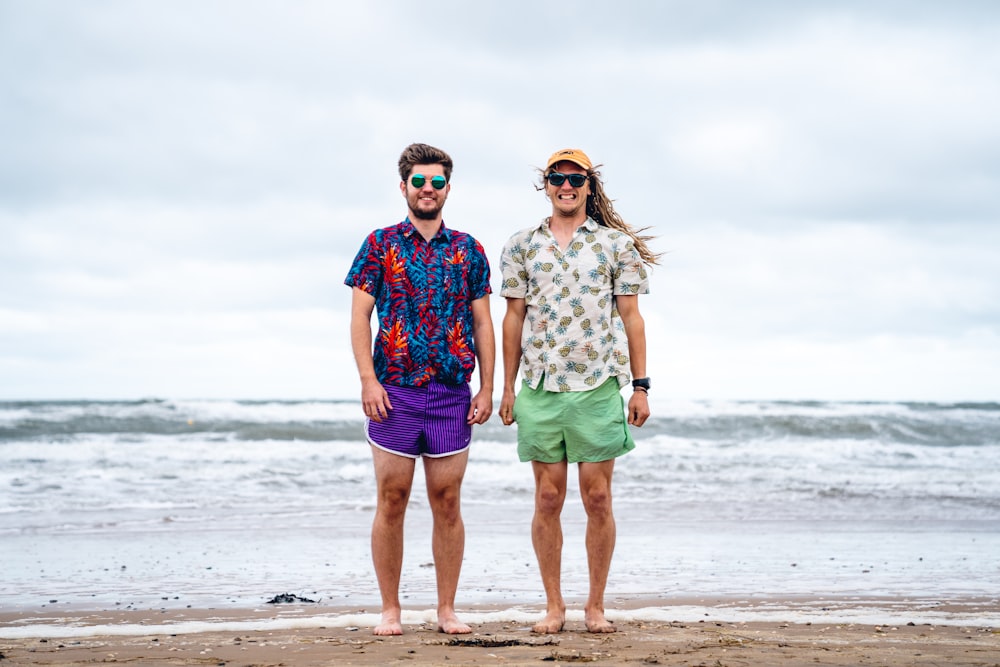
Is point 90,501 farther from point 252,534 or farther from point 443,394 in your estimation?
point 443,394

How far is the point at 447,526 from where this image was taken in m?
4.26

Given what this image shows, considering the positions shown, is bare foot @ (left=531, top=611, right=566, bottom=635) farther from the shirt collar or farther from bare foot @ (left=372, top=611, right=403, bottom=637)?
the shirt collar

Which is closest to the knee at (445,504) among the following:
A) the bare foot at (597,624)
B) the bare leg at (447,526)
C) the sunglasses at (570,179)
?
the bare leg at (447,526)

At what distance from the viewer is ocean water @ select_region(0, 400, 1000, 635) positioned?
5.62 m

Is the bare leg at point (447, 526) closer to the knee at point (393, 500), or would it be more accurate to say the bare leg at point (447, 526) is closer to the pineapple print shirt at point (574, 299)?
the knee at point (393, 500)

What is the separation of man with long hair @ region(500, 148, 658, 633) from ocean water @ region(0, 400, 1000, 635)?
0.91 meters

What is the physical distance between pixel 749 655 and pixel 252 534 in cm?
515

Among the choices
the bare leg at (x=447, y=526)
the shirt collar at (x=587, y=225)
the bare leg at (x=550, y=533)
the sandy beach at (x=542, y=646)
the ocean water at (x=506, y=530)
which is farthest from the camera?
the ocean water at (x=506, y=530)

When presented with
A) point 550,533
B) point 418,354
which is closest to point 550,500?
point 550,533

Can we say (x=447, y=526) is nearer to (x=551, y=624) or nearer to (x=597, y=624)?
(x=551, y=624)

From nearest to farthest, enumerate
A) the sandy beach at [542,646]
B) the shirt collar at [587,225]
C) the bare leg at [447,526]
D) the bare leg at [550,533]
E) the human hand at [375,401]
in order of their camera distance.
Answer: the sandy beach at [542,646]
the human hand at [375,401]
the bare leg at [447,526]
the bare leg at [550,533]
the shirt collar at [587,225]

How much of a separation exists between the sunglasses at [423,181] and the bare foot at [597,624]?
6.55 ft

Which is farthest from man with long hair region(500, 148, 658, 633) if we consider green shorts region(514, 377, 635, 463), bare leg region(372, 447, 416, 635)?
bare leg region(372, 447, 416, 635)

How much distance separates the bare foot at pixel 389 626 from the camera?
4.23m
